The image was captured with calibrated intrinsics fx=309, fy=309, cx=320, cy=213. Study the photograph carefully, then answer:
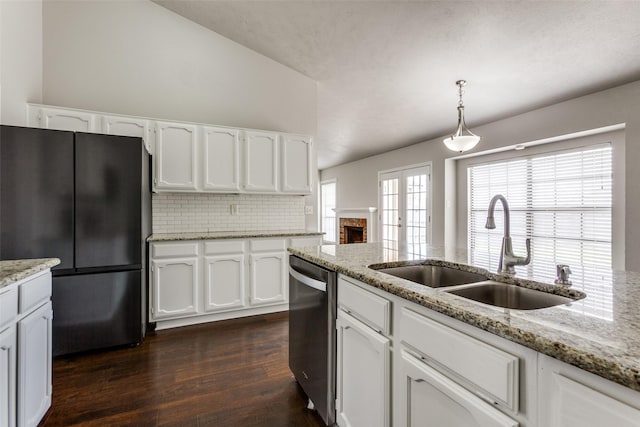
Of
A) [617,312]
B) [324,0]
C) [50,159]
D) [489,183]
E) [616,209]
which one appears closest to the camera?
[617,312]

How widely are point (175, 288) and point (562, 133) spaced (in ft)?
14.7

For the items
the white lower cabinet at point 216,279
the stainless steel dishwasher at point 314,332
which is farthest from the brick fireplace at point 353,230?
the stainless steel dishwasher at point 314,332

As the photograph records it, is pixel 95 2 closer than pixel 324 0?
No

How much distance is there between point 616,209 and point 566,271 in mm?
2951

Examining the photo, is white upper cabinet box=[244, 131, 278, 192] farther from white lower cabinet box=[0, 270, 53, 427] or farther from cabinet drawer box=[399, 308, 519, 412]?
cabinet drawer box=[399, 308, 519, 412]

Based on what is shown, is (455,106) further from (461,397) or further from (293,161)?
(461,397)

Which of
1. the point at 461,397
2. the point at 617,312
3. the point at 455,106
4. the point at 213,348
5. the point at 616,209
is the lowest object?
the point at 213,348

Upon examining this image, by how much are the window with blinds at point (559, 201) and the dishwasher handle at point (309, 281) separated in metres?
2.28

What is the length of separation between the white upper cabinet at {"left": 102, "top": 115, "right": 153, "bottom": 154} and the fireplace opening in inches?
194

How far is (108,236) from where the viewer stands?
253 cm

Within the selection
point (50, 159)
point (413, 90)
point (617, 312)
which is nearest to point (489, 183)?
point (413, 90)

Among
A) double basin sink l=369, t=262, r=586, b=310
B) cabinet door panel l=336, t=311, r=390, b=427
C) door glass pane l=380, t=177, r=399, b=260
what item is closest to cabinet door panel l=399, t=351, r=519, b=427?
cabinet door panel l=336, t=311, r=390, b=427

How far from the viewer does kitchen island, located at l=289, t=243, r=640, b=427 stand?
575 mm

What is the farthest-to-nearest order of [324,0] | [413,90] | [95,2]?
1. [413,90]
2. [95,2]
3. [324,0]
